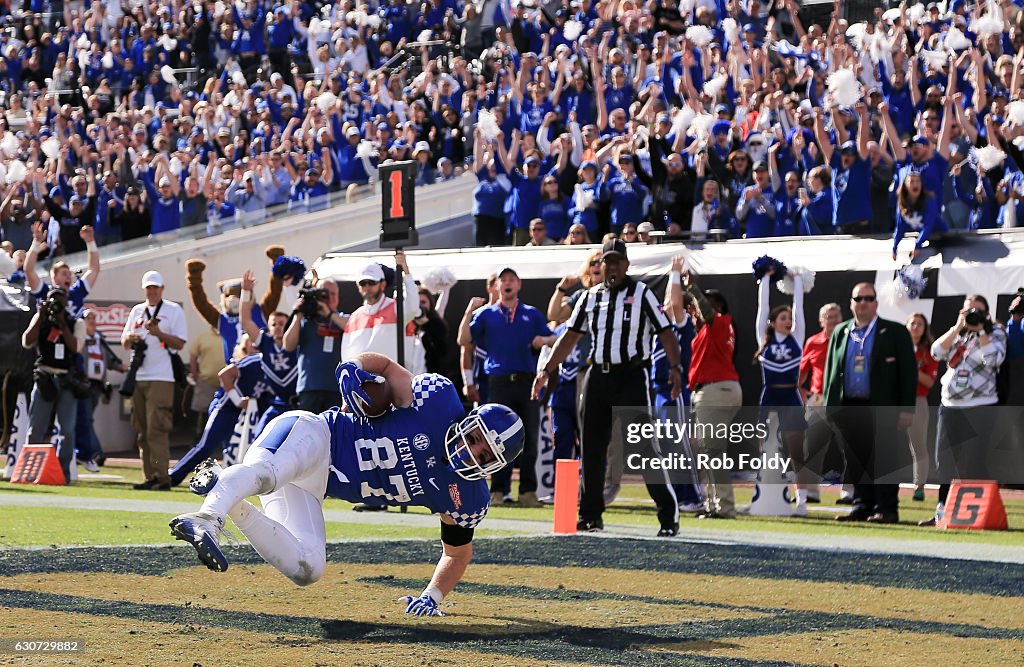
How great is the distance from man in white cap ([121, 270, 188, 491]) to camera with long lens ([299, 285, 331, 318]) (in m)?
3.07

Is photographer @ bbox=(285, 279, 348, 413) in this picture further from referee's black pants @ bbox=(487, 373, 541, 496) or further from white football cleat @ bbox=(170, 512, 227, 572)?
white football cleat @ bbox=(170, 512, 227, 572)

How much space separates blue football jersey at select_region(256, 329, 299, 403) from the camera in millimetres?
14336

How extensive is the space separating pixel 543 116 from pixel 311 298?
8.35 metres

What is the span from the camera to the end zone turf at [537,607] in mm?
6480

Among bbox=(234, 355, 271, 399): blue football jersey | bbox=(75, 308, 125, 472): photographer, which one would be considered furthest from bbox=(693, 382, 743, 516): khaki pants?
bbox=(75, 308, 125, 472): photographer

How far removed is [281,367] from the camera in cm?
1438

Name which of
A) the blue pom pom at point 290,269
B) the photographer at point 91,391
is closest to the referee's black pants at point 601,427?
the blue pom pom at point 290,269

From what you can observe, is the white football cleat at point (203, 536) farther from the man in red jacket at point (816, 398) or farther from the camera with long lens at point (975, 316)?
the camera with long lens at point (975, 316)

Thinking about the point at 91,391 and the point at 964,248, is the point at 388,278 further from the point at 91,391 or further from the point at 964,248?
the point at 964,248

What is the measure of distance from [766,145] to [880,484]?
5177 mm

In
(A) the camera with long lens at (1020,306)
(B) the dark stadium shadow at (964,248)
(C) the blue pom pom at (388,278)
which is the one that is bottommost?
(A) the camera with long lens at (1020,306)

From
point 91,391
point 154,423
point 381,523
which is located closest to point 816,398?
point 381,523

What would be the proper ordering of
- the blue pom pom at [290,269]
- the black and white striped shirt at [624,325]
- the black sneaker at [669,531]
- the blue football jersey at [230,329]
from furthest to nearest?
the blue football jersey at [230,329] < the blue pom pom at [290,269] < the black sneaker at [669,531] < the black and white striped shirt at [624,325]

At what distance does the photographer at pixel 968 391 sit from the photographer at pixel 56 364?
796 centimetres
